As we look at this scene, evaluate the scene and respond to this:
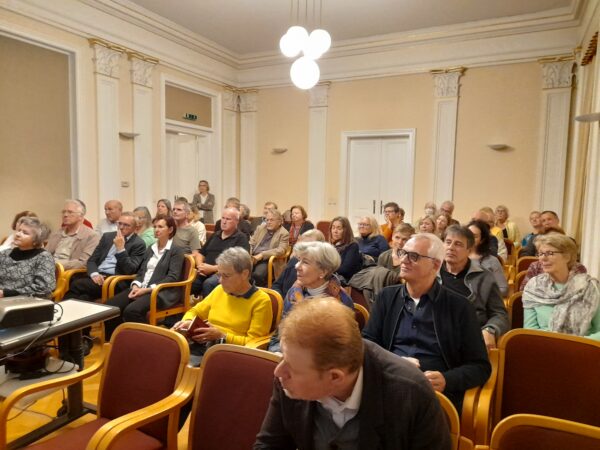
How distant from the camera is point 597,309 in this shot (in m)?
2.24

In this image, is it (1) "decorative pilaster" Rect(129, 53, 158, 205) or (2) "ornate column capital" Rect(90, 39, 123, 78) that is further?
(1) "decorative pilaster" Rect(129, 53, 158, 205)

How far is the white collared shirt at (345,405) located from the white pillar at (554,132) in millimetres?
6845

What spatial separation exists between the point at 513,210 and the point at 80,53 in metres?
7.04

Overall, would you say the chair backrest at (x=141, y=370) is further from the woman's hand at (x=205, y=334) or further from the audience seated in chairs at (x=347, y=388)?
the audience seated in chairs at (x=347, y=388)

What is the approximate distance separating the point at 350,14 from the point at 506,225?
4.07 m

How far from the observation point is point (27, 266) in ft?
10.4

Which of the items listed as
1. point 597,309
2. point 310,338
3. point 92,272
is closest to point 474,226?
point 597,309

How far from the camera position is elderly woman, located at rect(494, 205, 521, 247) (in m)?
6.47

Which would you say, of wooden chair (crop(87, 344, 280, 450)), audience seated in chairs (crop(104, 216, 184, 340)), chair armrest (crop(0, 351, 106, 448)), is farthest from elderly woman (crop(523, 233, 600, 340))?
audience seated in chairs (crop(104, 216, 184, 340))

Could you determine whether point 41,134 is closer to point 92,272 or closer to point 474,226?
point 92,272

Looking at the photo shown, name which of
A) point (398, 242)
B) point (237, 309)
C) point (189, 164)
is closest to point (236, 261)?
point (237, 309)

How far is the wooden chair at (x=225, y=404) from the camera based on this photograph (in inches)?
60.8

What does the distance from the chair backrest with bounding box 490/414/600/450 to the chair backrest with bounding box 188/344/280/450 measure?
2.49 ft

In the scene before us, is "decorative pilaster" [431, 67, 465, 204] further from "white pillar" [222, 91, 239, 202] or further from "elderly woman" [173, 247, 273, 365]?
"elderly woman" [173, 247, 273, 365]
